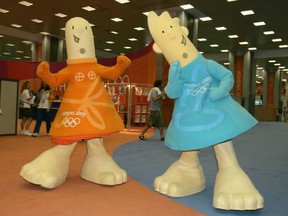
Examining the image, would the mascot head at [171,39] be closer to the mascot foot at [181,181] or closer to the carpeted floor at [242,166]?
the mascot foot at [181,181]

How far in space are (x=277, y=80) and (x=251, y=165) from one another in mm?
21979

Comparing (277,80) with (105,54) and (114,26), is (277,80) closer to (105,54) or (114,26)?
(105,54)

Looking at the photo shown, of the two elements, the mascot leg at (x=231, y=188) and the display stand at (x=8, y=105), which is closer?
the mascot leg at (x=231, y=188)

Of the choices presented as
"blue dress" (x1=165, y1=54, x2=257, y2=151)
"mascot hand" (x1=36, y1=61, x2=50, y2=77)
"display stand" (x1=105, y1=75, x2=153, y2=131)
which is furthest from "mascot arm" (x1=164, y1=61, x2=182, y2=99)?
"display stand" (x1=105, y1=75, x2=153, y2=131)

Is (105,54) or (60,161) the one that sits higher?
(105,54)

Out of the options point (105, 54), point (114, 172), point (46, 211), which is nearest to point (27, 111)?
point (114, 172)

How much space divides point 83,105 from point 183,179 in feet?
3.81

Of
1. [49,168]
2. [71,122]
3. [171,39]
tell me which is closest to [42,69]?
[71,122]

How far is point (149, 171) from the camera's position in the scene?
4051 mm

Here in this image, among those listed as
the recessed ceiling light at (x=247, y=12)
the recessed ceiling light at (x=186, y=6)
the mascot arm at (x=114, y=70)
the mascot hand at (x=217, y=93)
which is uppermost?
the recessed ceiling light at (x=247, y=12)

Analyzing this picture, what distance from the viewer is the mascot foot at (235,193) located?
244 cm

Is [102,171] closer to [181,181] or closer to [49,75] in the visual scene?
[181,181]

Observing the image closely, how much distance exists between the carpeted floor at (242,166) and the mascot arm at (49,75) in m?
1.34

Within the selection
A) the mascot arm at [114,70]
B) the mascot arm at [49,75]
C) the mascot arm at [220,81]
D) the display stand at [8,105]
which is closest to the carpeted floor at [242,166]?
the mascot arm at [220,81]
